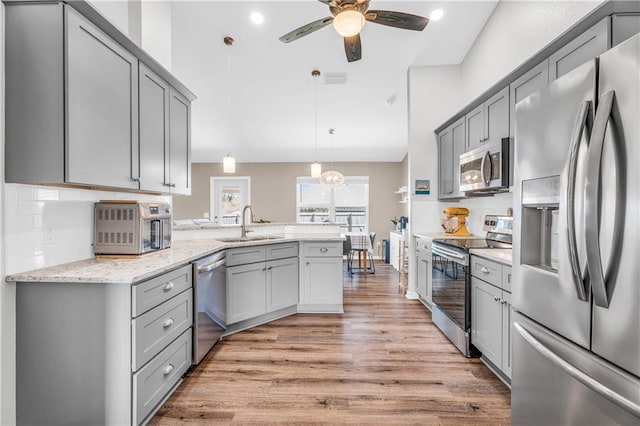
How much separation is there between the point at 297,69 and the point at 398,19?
2158mm

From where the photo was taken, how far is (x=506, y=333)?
1.92 meters

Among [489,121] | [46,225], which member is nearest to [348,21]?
[489,121]

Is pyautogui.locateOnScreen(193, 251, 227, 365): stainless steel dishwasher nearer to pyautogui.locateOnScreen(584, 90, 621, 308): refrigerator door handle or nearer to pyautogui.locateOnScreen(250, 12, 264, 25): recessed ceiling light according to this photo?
pyautogui.locateOnScreen(584, 90, 621, 308): refrigerator door handle

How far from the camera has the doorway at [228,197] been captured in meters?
7.56

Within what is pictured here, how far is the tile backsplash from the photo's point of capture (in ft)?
4.87

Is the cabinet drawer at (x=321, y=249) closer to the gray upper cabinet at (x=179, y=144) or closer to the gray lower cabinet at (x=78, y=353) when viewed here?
the gray upper cabinet at (x=179, y=144)

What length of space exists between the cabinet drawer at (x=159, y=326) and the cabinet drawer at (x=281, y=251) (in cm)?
106

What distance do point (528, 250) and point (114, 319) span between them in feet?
6.54

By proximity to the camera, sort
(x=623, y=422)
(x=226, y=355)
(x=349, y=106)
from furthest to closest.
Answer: (x=349, y=106)
(x=226, y=355)
(x=623, y=422)

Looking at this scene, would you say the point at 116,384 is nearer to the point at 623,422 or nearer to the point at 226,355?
the point at 226,355

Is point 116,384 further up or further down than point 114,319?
further down

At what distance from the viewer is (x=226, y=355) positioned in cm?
240

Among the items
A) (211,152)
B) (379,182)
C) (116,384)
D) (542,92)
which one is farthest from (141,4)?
(379,182)

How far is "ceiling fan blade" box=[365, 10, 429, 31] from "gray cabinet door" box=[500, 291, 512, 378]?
2091mm
